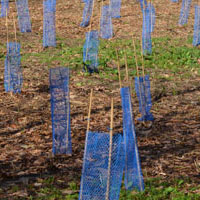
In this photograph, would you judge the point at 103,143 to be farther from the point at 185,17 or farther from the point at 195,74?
the point at 185,17

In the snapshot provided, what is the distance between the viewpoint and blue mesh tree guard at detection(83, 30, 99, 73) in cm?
929

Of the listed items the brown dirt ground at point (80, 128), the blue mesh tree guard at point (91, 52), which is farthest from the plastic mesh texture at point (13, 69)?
the blue mesh tree guard at point (91, 52)

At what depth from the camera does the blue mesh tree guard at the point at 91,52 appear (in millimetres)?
9287

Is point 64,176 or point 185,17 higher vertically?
point 185,17

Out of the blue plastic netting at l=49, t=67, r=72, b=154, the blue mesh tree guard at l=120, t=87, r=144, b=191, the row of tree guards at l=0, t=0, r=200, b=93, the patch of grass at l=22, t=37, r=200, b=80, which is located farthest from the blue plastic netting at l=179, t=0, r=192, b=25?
the blue mesh tree guard at l=120, t=87, r=144, b=191

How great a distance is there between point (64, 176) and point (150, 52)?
609 centimetres

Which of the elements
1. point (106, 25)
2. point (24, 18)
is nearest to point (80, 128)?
point (106, 25)

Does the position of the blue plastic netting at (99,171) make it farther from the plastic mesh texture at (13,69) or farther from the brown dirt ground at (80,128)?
the plastic mesh texture at (13,69)

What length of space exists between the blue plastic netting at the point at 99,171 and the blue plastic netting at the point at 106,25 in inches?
322

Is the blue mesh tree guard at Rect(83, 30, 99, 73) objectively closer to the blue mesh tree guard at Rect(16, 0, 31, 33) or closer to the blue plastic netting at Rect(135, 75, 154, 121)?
the blue plastic netting at Rect(135, 75, 154, 121)

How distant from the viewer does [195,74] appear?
9258mm

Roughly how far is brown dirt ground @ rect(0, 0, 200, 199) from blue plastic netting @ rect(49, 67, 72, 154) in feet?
0.52

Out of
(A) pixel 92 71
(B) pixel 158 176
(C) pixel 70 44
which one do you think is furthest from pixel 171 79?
(B) pixel 158 176

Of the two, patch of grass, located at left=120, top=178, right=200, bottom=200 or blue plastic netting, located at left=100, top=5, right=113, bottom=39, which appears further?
blue plastic netting, located at left=100, top=5, right=113, bottom=39
